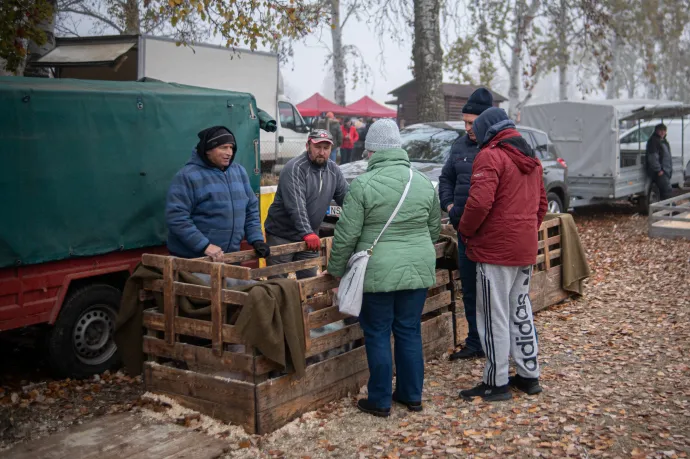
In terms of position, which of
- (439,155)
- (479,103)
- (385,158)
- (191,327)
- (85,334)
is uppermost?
(479,103)

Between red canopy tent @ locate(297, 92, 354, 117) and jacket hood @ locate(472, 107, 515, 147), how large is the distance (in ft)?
75.3

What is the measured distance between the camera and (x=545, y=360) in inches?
256

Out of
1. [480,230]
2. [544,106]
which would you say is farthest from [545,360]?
[544,106]

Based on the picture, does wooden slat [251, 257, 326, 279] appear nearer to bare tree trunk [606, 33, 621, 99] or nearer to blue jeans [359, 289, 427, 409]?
blue jeans [359, 289, 427, 409]

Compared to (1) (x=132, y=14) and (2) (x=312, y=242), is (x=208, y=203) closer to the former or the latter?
(2) (x=312, y=242)

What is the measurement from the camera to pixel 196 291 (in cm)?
512

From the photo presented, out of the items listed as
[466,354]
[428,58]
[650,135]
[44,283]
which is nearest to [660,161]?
[650,135]

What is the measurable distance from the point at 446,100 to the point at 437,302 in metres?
24.8

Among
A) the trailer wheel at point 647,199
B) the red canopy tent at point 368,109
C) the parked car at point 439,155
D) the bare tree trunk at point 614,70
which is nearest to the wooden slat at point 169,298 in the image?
the parked car at point 439,155

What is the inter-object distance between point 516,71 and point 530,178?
27694mm

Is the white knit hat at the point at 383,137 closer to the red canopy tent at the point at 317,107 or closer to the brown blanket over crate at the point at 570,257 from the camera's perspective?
the brown blanket over crate at the point at 570,257

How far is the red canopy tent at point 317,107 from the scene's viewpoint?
1115 inches

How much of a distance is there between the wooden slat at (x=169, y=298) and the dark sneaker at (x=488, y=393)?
7.24 feet

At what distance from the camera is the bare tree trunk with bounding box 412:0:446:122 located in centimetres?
1520
